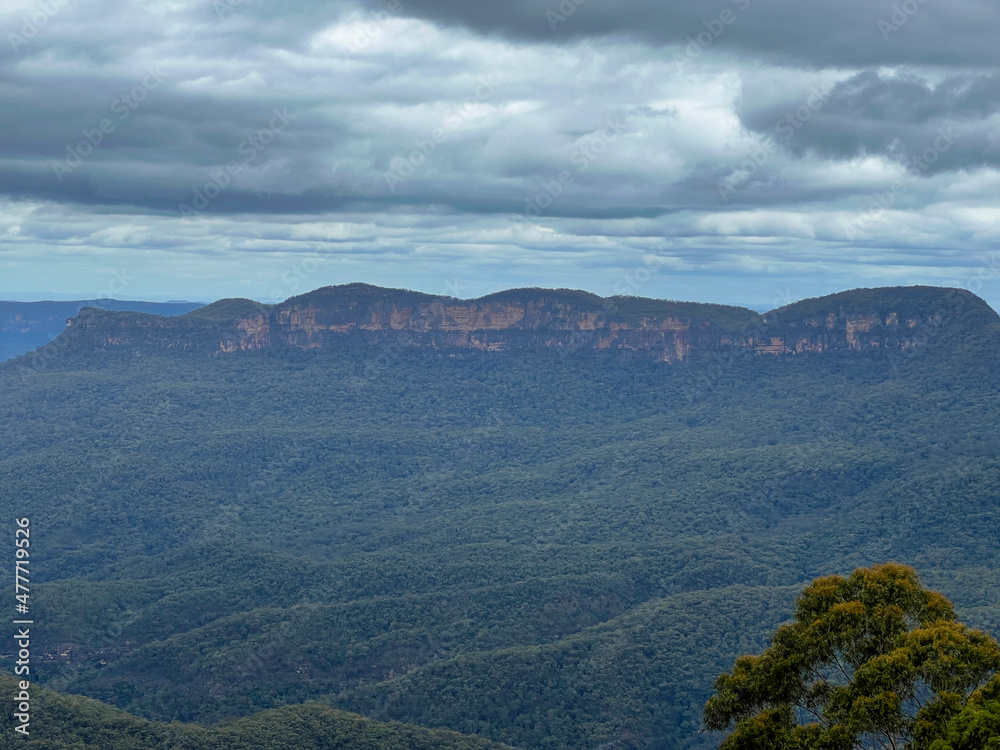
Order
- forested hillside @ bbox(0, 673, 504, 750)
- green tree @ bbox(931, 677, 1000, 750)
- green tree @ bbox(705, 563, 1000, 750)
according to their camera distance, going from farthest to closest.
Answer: forested hillside @ bbox(0, 673, 504, 750)
green tree @ bbox(705, 563, 1000, 750)
green tree @ bbox(931, 677, 1000, 750)

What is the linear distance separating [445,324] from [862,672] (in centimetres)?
16721

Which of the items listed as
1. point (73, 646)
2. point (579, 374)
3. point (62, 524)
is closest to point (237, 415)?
point (62, 524)

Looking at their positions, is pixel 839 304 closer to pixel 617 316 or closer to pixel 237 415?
pixel 617 316

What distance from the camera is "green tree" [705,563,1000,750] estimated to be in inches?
794

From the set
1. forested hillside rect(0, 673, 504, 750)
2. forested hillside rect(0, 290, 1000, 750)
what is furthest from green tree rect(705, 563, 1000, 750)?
forested hillside rect(0, 290, 1000, 750)

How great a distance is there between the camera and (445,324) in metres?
186

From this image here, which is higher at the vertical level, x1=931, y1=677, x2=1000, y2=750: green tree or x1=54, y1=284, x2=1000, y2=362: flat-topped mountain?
x1=54, y1=284, x2=1000, y2=362: flat-topped mountain

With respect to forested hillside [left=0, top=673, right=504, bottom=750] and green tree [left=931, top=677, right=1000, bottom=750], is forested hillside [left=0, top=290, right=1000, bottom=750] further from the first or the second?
green tree [left=931, top=677, right=1000, bottom=750]

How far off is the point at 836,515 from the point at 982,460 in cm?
1761

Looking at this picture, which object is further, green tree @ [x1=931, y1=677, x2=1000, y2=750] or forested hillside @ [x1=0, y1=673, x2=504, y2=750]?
forested hillside @ [x1=0, y1=673, x2=504, y2=750]

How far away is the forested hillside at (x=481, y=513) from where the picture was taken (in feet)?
238

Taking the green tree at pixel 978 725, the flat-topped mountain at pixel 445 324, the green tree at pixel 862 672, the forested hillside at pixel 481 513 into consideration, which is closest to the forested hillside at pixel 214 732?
the forested hillside at pixel 481 513

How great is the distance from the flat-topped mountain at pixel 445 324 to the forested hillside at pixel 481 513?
2.36m

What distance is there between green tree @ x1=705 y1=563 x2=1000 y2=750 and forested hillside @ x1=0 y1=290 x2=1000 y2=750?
41110mm
